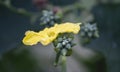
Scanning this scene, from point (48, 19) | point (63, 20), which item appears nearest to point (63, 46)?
point (48, 19)

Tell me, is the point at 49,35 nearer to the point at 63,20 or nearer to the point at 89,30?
the point at 89,30

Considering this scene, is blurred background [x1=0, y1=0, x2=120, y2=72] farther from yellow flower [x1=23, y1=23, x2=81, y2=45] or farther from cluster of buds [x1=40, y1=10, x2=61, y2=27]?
yellow flower [x1=23, y1=23, x2=81, y2=45]

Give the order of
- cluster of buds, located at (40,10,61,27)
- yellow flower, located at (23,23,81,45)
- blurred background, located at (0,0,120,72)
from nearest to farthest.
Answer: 1. yellow flower, located at (23,23,81,45)
2. cluster of buds, located at (40,10,61,27)
3. blurred background, located at (0,0,120,72)

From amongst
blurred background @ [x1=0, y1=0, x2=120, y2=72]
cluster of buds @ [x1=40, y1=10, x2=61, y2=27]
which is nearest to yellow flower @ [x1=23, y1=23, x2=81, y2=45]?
cluster of buds @ [x1=40, y1=10, x2=61, y2=27]

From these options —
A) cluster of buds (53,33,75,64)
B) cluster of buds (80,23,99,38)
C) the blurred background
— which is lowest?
cluster of buds (53,33,75,64)

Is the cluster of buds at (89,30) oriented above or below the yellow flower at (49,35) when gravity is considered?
above

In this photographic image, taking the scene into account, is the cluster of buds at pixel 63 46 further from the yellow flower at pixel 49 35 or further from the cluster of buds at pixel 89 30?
the cluster of buds at pixel 89 30

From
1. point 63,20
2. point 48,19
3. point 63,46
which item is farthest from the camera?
point 63,20

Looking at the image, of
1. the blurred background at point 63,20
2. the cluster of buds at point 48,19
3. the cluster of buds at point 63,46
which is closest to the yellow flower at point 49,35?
the cluster of buds at point 63,46

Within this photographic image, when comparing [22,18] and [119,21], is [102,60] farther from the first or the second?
[22,18]
